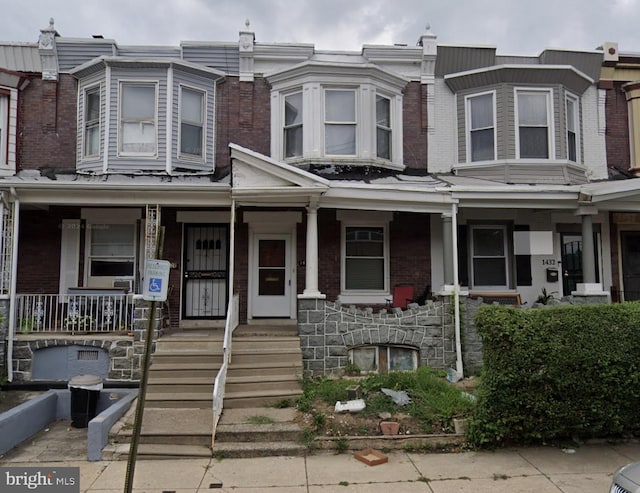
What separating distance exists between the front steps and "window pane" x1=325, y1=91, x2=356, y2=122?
4831 mm

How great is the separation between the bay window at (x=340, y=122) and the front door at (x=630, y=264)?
6.71m

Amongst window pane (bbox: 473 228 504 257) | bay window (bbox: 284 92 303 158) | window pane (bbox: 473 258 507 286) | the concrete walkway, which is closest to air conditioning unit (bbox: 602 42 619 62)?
window pane (bbox: 473 228 504 257)

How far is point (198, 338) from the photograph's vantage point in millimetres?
7996

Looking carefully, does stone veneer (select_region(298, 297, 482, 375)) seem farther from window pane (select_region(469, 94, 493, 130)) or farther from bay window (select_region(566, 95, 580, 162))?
bay window (select_region(566, 95, 580, 162))

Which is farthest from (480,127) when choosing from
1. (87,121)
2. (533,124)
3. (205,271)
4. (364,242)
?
(87,121)

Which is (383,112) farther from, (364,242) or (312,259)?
(312,259)

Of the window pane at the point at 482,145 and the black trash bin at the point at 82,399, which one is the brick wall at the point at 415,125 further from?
the black trash bin at the point at 82,399

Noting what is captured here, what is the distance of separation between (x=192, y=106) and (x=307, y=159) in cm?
296

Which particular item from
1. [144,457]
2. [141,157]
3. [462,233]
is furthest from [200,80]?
[144,457]

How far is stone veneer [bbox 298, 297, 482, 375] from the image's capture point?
25.8 ft

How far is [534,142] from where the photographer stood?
33.8ft

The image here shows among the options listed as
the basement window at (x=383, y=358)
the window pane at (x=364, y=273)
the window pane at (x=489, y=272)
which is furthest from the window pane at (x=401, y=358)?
the window pane at (x=489, y=272)

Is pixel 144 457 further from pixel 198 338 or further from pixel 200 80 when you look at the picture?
pixel 200 80

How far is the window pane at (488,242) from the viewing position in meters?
10.4
